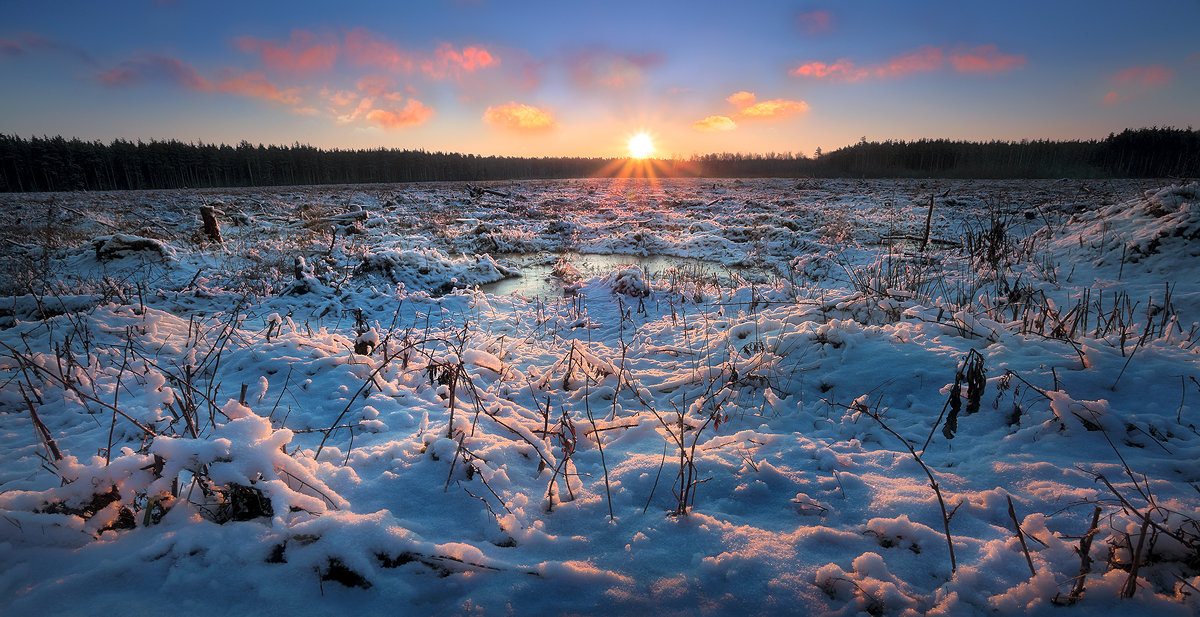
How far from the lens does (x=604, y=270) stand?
11812 mm

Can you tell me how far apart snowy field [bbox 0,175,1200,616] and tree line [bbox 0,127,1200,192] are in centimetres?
5720

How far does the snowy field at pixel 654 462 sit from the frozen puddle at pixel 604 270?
3.41 metres

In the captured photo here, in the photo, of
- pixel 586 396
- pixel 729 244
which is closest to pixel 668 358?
pixel 586 396

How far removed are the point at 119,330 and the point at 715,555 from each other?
6.08m

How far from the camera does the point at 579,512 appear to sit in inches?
79.4

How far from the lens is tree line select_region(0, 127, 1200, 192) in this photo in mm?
47938

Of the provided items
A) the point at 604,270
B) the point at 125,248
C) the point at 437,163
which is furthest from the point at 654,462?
the point at 437,163

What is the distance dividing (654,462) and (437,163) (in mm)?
81444

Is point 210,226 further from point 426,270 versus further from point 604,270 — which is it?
point 604,270

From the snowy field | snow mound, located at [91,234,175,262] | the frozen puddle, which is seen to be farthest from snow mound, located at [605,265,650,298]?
snow mound, located at [91,234,175,262]

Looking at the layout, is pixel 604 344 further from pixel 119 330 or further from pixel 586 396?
pixel 119 330

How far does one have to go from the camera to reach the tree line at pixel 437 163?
47.9 metres

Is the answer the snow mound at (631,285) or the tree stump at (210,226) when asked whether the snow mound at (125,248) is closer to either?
the tree stump at (210,226)

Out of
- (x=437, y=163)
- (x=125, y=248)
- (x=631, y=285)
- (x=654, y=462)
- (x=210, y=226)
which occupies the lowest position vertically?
(x=654, y=462)
